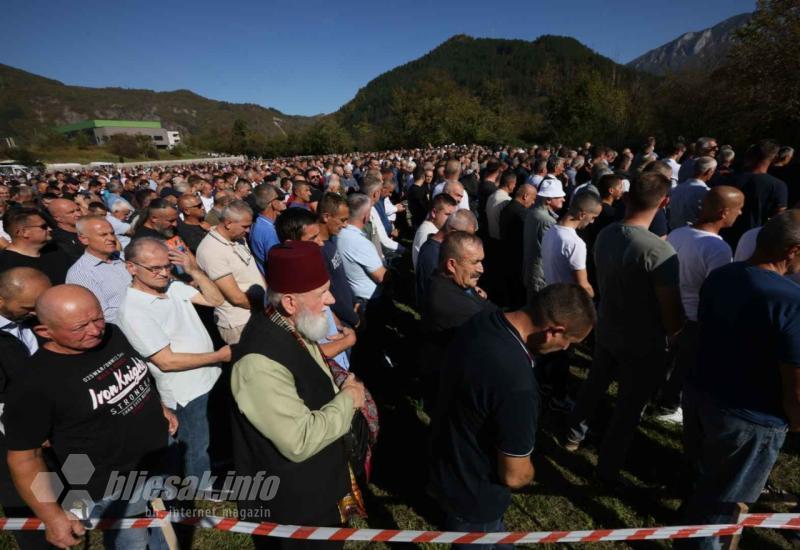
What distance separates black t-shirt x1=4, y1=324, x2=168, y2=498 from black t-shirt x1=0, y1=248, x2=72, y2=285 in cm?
241

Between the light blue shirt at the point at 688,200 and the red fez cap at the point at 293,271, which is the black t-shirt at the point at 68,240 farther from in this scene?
the light blue shirt at the point at 688,200

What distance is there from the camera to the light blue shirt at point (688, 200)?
533cm

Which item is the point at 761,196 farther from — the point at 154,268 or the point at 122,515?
the point at 122,515

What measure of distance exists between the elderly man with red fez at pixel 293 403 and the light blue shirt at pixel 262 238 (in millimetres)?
3126

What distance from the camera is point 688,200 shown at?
214 inches

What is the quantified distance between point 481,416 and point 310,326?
91 cm

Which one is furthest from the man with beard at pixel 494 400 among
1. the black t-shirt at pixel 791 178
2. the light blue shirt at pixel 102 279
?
the black t-shirt at pixel 791 178

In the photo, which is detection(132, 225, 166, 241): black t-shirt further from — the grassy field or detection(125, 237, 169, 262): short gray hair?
the grassy field

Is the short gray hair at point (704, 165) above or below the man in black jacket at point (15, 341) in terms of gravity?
above

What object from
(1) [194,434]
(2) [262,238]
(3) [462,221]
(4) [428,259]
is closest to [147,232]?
(2) [262,238]

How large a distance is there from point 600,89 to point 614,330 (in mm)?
43630

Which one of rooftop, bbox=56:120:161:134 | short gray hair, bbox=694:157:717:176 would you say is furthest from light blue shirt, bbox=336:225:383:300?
rooftop, bbox=56:120:161:134

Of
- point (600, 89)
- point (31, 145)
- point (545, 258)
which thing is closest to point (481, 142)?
point (600, 89)

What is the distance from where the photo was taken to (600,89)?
125ft
